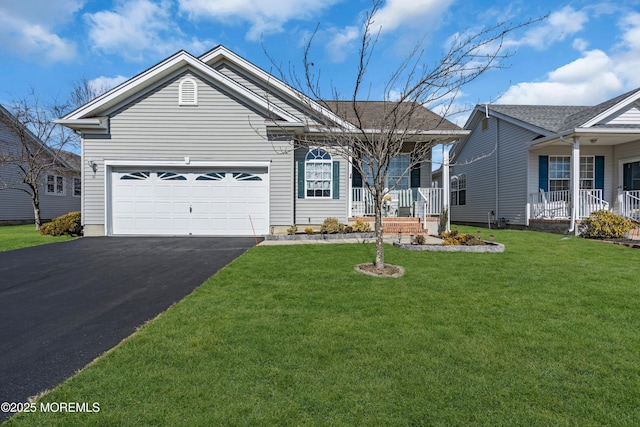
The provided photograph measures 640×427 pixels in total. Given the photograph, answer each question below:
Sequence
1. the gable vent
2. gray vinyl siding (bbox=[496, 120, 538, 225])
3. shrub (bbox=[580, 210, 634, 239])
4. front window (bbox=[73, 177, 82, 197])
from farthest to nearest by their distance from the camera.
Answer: front window (bbox=[73, 177, 82, 197]) < gray vinyl siding (bbox=[496, 120, 538, 225]) < the gable vent < shrub (bbox=[580, 210, 634, 239])

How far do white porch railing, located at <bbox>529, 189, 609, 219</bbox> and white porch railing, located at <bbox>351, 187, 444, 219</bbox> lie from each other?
4.63m

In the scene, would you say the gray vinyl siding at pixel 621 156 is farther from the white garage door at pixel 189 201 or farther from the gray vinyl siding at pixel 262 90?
the white garage door at pixel 189 201

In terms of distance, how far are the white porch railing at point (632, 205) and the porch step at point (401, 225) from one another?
8.19 m

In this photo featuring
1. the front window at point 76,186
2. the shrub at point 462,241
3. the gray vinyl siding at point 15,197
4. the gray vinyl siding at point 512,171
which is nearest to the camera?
the shrub at point 462,241

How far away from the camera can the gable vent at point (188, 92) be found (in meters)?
11.4

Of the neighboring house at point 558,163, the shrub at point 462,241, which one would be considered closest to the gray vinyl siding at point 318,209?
the shrub at point 462,241

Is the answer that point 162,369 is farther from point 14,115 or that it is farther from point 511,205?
point 14,115

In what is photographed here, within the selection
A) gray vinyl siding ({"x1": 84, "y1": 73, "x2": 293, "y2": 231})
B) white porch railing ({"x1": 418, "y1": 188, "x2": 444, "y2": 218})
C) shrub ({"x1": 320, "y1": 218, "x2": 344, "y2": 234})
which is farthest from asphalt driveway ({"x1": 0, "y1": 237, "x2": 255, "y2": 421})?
white porch railing ({"x1": 418, "y1": 188, "x2": 444, "y2": 218})

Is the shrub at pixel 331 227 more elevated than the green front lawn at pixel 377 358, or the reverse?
the shrub at pixel 331 227

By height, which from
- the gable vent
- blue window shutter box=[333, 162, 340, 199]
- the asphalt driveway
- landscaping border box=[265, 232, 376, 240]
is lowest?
the asphalt driveway

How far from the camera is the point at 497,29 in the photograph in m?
5.98

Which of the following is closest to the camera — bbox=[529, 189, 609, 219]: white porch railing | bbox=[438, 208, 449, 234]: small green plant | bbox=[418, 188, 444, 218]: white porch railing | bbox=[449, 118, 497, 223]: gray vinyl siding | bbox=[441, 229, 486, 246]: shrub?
Result: bbox=[441, 229, 486, 246]: shrub

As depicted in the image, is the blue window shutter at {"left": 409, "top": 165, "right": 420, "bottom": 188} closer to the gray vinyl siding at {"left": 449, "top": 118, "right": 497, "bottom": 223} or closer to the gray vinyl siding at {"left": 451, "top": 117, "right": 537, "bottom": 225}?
the gray vinyl siding at {"left": 451, "top": 117, "right": 537, "bottom": 225}

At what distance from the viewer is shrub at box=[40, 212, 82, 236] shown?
11742mm
